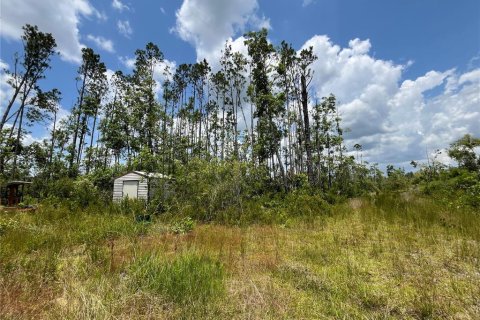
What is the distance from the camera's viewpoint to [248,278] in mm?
3766

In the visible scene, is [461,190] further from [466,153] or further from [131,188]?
[131,188]

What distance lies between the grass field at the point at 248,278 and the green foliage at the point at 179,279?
0.5 inches

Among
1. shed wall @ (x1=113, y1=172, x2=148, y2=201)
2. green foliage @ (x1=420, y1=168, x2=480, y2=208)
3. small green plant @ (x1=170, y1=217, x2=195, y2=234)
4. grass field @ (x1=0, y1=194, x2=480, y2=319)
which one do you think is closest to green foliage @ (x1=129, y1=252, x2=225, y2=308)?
grass field @ (x1=0, y1=194, x2=480, y2=319)

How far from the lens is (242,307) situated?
2.86 m

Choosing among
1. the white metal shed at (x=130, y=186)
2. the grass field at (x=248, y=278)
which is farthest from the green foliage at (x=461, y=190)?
the white metal shed at (x=130, y=186)

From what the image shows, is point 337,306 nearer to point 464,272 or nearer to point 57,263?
point 464,272

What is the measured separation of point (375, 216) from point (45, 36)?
26.9 metres

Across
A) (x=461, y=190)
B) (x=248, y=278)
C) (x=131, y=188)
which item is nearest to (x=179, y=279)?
(x=248, y=278)

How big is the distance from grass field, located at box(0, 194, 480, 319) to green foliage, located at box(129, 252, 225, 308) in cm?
1

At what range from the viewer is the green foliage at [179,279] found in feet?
10.0

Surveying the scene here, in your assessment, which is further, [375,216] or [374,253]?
[375,216]

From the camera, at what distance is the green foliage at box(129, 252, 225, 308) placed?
3.06 meters

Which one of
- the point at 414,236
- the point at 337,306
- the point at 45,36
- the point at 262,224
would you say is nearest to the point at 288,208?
the point at 262,224

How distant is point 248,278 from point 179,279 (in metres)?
1.04
